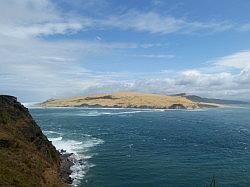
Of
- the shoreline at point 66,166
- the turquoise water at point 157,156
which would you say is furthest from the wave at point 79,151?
the shoreline at point 66,166

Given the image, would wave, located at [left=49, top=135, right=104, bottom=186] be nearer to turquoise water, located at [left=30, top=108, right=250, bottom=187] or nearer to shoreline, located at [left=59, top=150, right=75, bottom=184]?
turquoise water, located at [left=30, top=108, right=250, bottom=187]

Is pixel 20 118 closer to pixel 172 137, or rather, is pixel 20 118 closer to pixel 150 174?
pixel 150 174

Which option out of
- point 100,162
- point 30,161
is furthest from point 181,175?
point 30,161

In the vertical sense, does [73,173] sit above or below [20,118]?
below

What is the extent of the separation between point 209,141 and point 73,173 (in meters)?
57.1

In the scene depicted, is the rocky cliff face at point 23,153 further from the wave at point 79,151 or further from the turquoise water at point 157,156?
the turquoise water at point 157,156

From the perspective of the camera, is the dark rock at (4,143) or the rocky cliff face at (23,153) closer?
the rocky cliff face at (23,153)

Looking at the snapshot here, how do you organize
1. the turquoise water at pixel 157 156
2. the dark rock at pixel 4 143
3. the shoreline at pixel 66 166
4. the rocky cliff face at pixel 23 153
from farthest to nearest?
1. the turquoise water at pixel 157 156
2. the shoreline at pixel 66 166
3. the dark rock at pixel 4 143
4. the rocky cliff face at pixel 23 153

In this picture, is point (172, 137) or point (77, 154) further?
point (172, 137)

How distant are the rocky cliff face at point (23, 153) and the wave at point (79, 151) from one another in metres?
3.88

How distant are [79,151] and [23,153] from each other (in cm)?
3412

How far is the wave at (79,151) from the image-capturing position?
8100 centimetres

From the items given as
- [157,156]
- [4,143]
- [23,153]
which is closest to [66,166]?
[23,153]

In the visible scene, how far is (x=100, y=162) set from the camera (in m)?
91.1
